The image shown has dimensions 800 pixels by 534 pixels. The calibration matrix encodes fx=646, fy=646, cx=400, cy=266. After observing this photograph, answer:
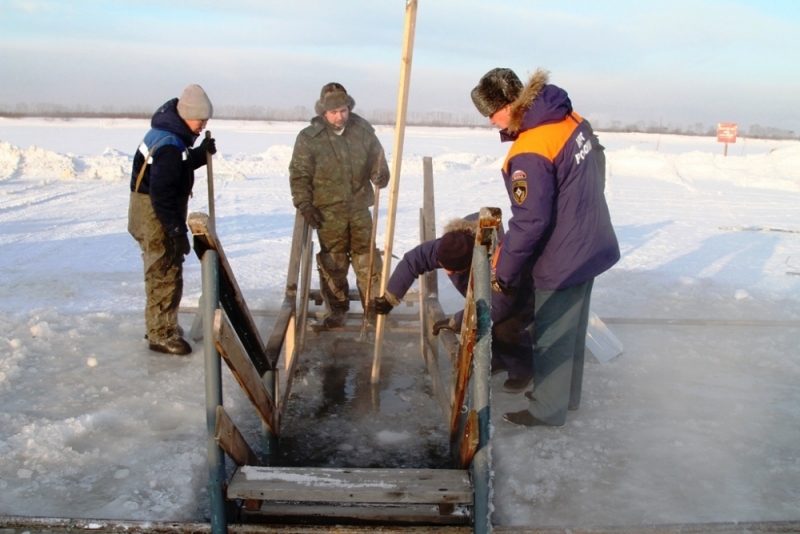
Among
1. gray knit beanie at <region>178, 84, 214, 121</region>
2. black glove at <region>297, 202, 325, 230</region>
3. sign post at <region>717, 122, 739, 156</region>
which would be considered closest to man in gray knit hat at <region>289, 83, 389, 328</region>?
black glove at <region>297, 202, 325, 230</region>

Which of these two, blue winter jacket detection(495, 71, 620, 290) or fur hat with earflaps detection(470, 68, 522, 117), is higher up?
fur hat with earflaps detection(470, 68, 522, 117)

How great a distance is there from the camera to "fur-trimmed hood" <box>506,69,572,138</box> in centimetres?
300

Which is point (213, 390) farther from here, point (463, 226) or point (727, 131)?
point (727, 131)

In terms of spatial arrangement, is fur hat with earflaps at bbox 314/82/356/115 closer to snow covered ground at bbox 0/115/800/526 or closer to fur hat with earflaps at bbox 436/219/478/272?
fur hat with earflaps at bbox 436/219/478/272

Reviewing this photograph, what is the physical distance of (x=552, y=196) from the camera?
3014 mm

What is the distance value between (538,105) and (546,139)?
162 millimetres

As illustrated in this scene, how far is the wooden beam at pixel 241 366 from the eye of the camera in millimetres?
2359

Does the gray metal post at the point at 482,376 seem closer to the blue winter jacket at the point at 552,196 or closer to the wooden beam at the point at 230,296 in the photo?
the blue winter jacket at the point at 552,196

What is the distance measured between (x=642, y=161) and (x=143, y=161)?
19697 mm

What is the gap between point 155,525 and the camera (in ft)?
8.11

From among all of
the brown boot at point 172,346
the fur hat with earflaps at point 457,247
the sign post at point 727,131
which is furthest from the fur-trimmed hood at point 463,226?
the sign post at point 727,131

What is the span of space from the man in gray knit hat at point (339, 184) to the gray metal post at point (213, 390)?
2.21m

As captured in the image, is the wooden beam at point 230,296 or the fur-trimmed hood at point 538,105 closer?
the wooden beam at point 230,296

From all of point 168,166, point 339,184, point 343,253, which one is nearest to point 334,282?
point 343,253
